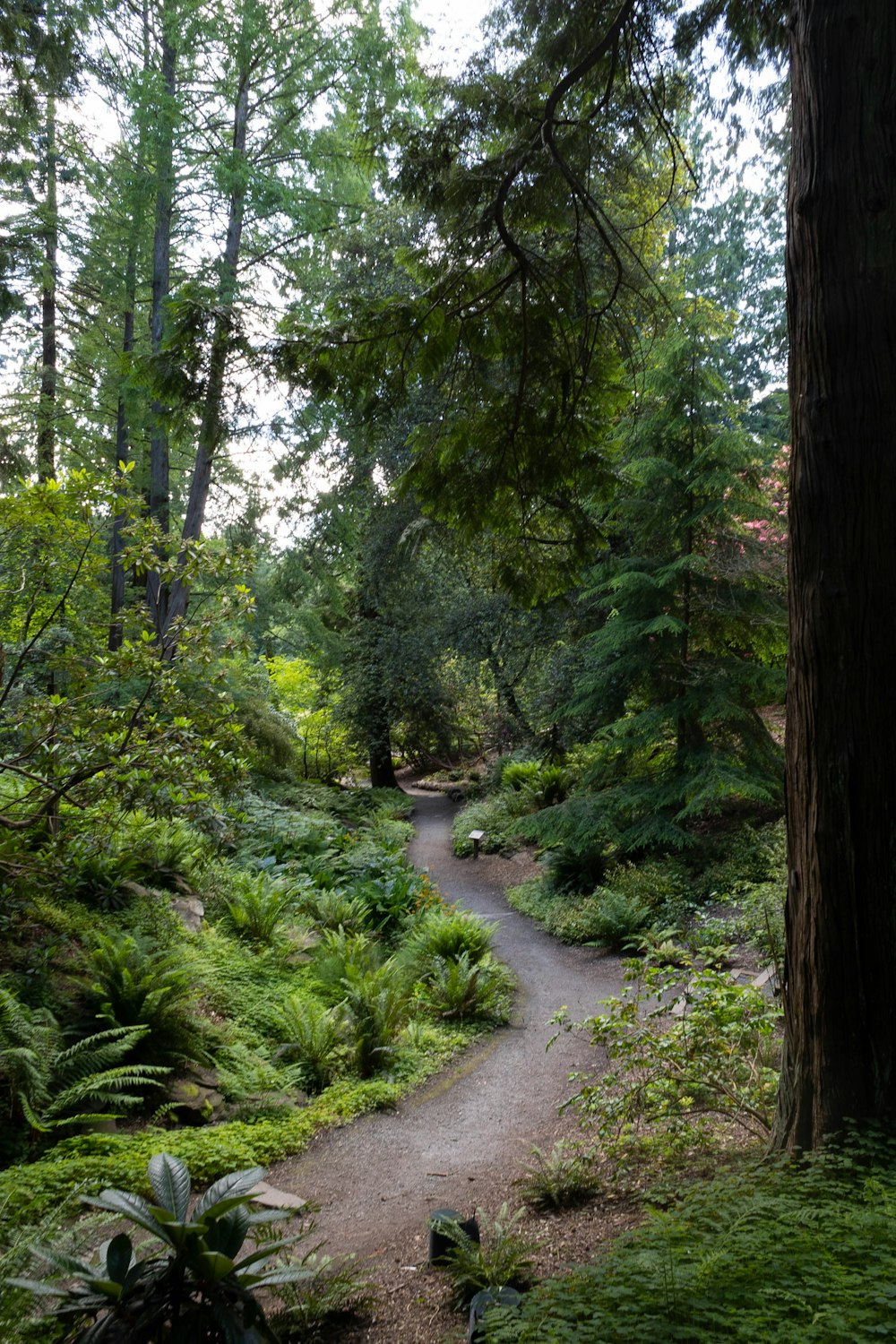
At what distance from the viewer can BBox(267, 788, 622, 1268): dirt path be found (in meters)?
4.21

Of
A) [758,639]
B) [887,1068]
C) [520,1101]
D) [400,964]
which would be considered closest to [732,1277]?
[887,1068]

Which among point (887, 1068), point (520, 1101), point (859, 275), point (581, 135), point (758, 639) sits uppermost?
point (581, 135)

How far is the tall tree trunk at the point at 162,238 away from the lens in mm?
11156

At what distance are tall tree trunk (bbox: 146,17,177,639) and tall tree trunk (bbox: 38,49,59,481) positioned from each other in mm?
1497

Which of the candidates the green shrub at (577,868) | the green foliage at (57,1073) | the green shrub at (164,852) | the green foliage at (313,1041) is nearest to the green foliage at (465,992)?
the green foliage at (313,1041)

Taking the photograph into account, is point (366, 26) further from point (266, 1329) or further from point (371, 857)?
point (266, 1329)

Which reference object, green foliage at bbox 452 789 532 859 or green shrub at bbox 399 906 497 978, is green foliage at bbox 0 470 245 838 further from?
green foliage at bbox 452 789 532 859

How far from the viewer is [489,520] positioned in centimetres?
523

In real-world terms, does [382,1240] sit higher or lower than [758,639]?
lower

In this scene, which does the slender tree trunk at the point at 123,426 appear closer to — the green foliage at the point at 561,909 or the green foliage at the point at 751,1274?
the green foliage at the point at 561,909

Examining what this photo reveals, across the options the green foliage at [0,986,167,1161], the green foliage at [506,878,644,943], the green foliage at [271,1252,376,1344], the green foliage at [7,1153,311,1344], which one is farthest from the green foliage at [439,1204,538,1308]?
the green foliage at [506,878,644,943]

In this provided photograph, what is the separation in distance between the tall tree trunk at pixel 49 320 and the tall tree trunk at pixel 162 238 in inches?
58.9

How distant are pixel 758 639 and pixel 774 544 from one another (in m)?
1.23

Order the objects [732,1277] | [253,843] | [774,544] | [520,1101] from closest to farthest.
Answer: [732,1277] → [520,1101] → [774,544] → [253,843]
